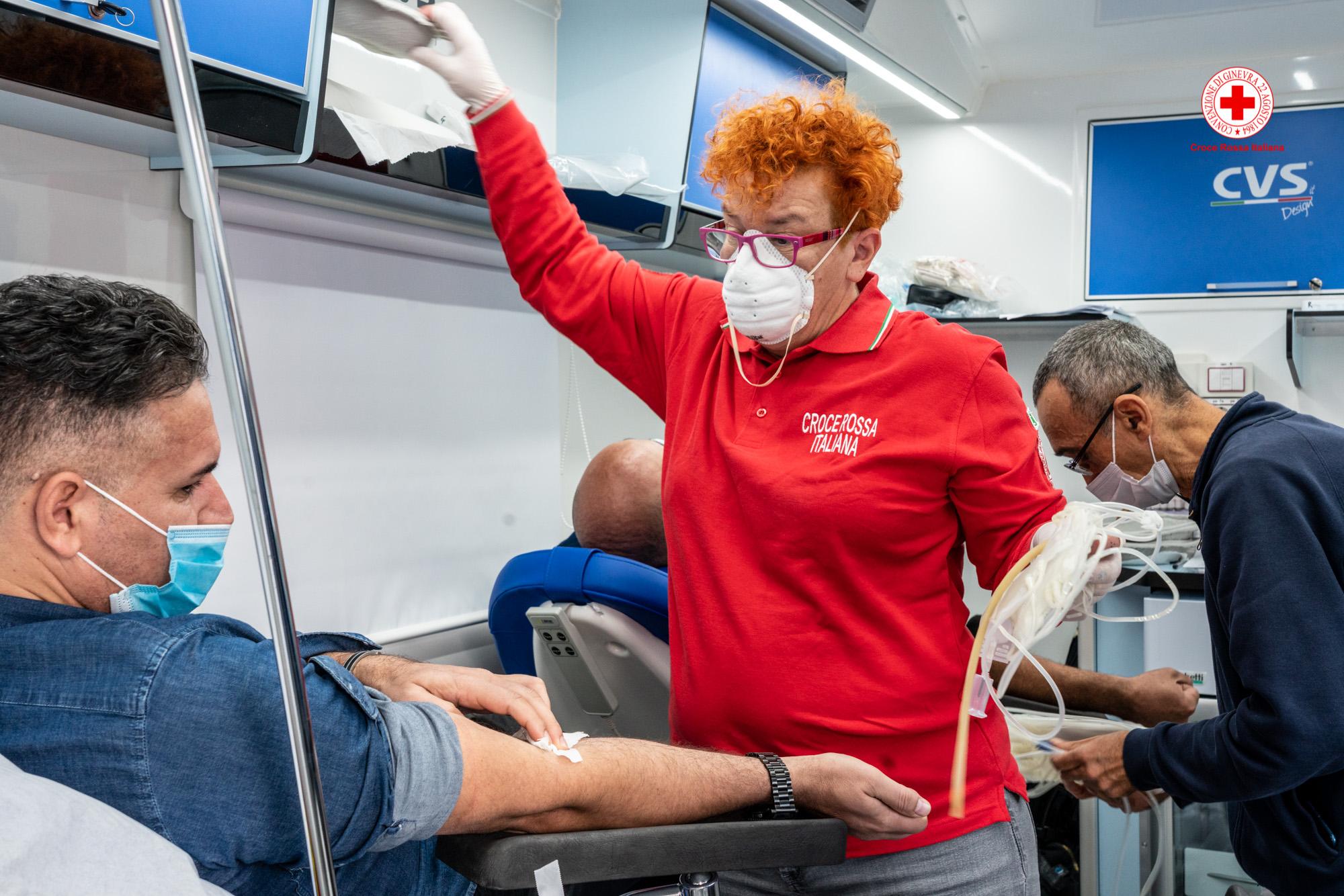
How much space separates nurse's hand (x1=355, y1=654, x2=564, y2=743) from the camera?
117 centimetres

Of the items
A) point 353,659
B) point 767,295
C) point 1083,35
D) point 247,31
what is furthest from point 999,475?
point 1083,35

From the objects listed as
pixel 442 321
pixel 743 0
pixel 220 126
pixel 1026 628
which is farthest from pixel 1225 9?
pixel 220 126

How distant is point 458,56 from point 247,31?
10.5 inches

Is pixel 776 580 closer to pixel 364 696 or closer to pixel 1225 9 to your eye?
pixel 364 696

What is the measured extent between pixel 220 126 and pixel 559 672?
1049 millimetres

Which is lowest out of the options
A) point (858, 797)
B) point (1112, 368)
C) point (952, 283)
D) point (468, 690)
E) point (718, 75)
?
point (858, 797)

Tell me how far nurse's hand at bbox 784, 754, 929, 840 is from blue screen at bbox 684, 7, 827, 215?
1.51m

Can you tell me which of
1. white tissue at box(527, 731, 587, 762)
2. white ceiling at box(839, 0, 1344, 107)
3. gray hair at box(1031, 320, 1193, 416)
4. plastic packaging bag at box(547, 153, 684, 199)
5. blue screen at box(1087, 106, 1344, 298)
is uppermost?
white ceiling at box(839, 0, 1344, 107)

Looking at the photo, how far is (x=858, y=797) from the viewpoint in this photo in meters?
1.20

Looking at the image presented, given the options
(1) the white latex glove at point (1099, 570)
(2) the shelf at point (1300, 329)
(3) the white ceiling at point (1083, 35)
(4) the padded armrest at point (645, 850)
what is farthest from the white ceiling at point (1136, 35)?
(4) the padded armrest at point (645, 850)

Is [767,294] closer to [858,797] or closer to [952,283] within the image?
[858,797]

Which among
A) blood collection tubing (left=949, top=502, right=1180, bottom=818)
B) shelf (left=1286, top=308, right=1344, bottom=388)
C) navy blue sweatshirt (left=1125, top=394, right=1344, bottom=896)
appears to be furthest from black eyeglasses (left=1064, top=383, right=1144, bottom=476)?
shelf (left=1286, top=308, right=1344, bottom=388)

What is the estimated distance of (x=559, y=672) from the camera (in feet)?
6.24

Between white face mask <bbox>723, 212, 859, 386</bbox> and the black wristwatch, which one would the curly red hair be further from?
the black wristwatch
